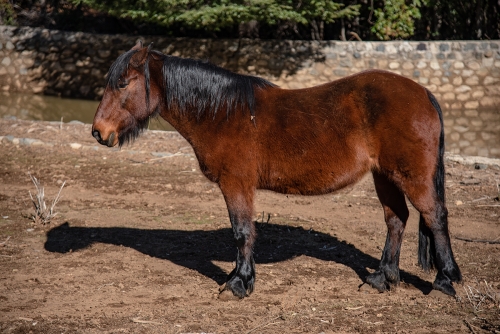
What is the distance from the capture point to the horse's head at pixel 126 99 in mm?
5172

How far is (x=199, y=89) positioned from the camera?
5223mm

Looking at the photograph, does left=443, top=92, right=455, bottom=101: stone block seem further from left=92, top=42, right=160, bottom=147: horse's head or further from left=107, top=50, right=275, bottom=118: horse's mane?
left=92, top=42, right=160, bottom=147: horse's head

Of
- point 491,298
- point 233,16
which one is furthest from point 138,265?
point 233,16

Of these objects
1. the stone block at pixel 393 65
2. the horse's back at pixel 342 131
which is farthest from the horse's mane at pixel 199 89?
the stone block at pixel 393 65

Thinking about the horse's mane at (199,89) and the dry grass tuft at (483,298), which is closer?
the dry grass tuft at (483,298)

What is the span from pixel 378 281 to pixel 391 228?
499mm

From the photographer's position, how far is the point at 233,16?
14.7 m

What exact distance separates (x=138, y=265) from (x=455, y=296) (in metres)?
2.99

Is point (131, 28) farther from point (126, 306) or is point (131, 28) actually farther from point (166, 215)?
point (126, 306)

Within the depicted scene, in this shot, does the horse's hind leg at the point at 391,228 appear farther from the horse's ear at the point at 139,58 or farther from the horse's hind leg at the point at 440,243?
the horse's ear at the point at 139,58

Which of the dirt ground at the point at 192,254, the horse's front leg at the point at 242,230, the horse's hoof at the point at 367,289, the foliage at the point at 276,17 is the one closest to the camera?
the dirt ground at the point at 192,254

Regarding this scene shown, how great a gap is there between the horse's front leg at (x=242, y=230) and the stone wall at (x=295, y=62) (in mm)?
8894

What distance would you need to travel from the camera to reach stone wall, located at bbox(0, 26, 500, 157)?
15.0 metres

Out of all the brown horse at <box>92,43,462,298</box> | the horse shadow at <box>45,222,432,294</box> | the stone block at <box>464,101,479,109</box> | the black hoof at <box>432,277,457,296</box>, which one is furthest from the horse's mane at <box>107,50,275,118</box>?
the stone block at <box>464,101,479,109</box>
